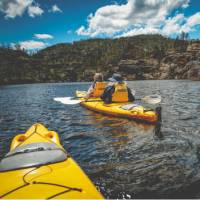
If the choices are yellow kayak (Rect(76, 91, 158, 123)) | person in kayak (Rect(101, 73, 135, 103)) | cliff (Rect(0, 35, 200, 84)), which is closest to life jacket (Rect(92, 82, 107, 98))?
yellow kayak (Rect(76, 91, 158, 123))

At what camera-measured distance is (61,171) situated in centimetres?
362

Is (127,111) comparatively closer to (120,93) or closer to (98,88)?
(120,93)

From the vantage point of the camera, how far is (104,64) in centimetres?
11788

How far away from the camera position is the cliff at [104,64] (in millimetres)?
85375

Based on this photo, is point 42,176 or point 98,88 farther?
point 98,88

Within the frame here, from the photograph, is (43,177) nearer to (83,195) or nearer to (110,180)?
(83,195)

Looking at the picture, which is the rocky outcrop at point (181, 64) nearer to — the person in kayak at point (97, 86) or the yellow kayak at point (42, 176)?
the person in kayak at point (97, 86)

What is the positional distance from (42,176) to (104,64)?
116149mm

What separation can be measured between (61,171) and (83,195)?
773mm

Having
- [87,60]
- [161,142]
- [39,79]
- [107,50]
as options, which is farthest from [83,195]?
[107,50]

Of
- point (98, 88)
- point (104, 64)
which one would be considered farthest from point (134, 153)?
point (104, 64)

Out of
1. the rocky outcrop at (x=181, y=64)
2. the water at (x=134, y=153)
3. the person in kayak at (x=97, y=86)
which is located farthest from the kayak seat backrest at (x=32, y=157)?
the rocky outcrop at (x=181, y=64)

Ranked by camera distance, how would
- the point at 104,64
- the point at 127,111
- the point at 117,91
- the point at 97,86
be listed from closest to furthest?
1. the point at 127,111
2. the point at 117,91
3. the point at 97,86
4. the point at 104,64

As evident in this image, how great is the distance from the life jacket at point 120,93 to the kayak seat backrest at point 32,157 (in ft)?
23.4
